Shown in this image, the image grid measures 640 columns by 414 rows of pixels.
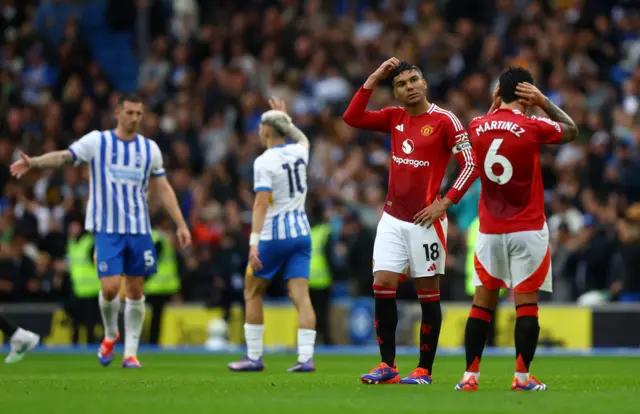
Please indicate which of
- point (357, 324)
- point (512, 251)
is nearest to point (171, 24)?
point (357, 324)

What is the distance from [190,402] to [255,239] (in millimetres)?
3979

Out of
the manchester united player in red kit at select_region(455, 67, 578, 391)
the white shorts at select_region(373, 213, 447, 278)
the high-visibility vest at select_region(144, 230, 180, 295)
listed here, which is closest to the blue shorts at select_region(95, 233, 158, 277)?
the white shorts at select_region(373, 213, 447, 278)

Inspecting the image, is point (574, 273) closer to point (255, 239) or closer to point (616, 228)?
point (616, 228)

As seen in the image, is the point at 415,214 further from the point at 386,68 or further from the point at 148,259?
the point at 148,259

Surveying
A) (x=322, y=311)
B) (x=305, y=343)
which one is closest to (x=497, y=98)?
(x=305, y=343)

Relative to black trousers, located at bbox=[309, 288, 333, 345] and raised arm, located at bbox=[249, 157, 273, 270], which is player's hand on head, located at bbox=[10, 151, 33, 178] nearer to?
raised arm, located at bbox=[249, 157, 273, 270]

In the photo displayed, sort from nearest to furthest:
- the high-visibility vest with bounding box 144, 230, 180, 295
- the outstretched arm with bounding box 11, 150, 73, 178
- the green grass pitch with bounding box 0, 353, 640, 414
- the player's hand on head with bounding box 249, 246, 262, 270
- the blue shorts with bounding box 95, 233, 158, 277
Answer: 1. the green grass pitch with bounding box 0, 353, 640, 414
2. the player's hand on head with bounding box 249, 246, 262, 270
3. the outstretched arm with bounding box 11, 150, 73, 178
4. the blue shorts with bounding box 95, 233, 158, 277
5. the high-visibility vest with bounding box 144, 230, 180, 295

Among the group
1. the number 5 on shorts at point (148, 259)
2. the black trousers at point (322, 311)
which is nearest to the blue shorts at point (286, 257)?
the number 5 on shorts at point (148, 259)

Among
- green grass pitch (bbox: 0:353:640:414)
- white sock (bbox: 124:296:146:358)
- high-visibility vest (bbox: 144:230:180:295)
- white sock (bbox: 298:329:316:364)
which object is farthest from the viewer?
high-visibility vest (bbox: 144:230:180:295)

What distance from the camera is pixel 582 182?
837 inches

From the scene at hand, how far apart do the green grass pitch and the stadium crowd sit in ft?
20.9

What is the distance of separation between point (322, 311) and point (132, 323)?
21.7 feet

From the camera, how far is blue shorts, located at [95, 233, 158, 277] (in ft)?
44.8

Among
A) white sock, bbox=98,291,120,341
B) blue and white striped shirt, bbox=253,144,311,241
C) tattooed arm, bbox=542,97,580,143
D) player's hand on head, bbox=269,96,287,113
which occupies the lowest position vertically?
white sock, bbox=98,291,120,341
